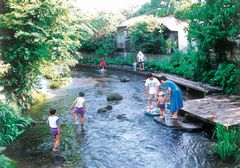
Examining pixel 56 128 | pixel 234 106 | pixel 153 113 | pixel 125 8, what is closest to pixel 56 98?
pixel 153 113

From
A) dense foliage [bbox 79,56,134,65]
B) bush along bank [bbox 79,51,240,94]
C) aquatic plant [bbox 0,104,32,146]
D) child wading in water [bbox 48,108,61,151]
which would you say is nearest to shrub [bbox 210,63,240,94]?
bush along bank [bbox 79,51,240,94]

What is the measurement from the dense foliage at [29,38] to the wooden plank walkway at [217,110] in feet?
25.2

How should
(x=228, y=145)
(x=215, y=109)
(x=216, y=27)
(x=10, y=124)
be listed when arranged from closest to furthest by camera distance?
(x=228, y=145)
(x=215, y=109)
(x=10, y=124)
(x=216, y=27)

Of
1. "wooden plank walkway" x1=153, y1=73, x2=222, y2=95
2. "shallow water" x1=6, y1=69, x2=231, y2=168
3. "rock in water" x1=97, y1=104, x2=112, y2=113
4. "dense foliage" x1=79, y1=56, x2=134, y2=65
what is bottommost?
"shallow water" x1=6, y1=69, x2=231, y2=168

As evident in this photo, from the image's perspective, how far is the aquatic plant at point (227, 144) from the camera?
9453mm

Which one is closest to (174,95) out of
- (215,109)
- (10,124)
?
(215,109)

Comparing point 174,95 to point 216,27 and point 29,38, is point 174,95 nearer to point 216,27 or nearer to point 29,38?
point 216,27

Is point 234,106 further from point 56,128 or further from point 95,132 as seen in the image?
point 56,128

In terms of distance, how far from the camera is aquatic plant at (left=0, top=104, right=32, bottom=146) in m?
12.7

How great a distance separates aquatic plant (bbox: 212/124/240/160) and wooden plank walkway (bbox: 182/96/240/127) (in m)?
0.76

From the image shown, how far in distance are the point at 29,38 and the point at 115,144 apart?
7553 mm

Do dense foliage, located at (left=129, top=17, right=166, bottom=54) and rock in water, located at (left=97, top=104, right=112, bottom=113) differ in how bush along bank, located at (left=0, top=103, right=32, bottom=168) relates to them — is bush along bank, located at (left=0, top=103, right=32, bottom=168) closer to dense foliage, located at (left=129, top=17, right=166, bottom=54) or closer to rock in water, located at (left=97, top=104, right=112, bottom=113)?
rock in water, located at (left=97, top=104, right=112, bottom=113)

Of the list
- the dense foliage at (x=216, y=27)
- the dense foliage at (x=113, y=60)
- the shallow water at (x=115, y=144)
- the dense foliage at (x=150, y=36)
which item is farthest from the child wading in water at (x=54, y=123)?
the dense foliage at (x=113, y=60)

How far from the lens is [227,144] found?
31.0ft
